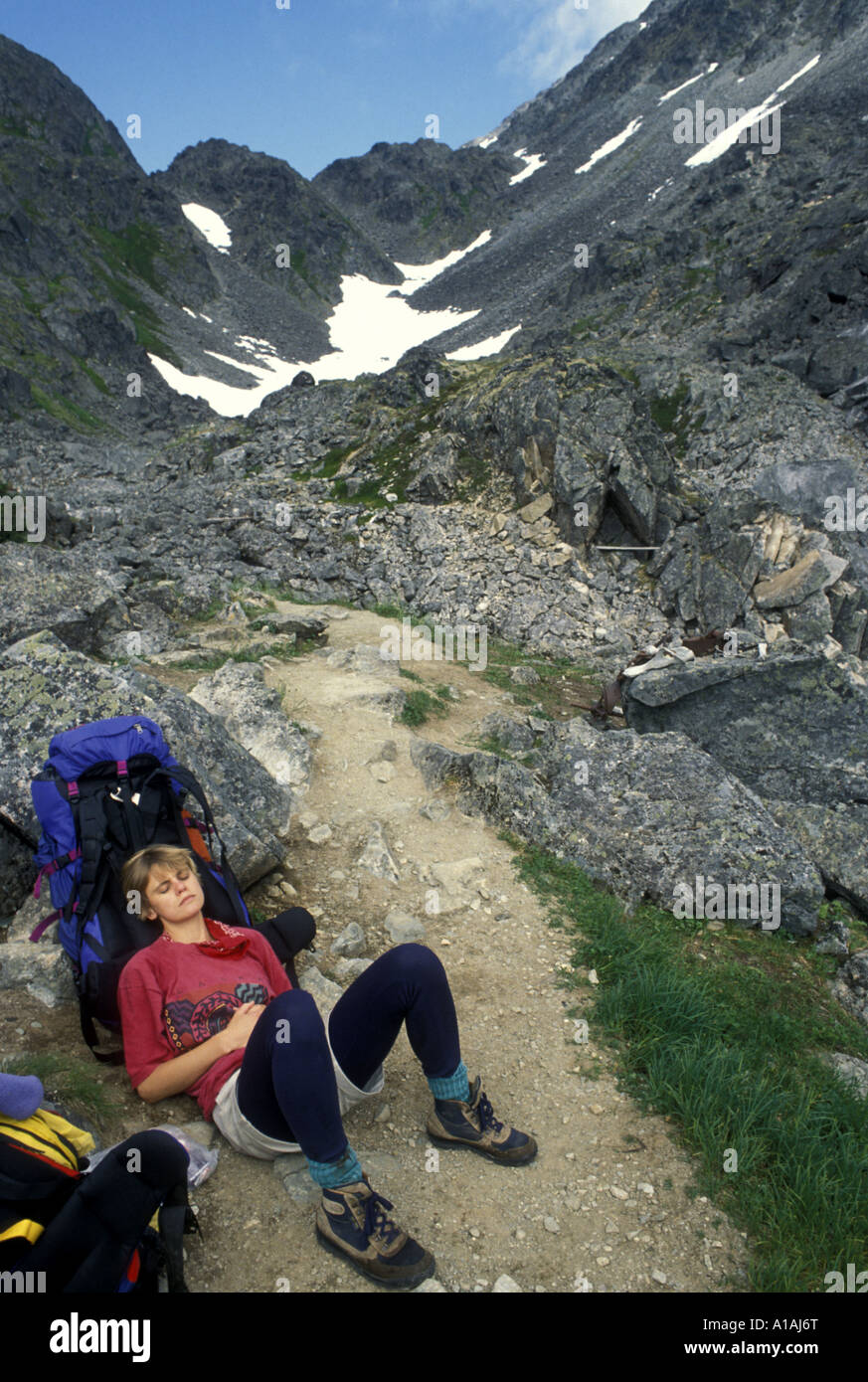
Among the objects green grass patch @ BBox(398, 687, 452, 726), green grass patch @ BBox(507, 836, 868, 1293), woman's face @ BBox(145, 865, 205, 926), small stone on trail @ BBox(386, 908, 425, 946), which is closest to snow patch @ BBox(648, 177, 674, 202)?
green grass patch @ BBox(398, 687, 452, 726)

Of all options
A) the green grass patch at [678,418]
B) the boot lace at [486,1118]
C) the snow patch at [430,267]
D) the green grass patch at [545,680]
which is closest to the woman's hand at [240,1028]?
the boot lace at [486,1118]

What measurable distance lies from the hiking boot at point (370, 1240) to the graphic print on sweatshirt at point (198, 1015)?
100cm

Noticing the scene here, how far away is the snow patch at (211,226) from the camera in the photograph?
136 meters

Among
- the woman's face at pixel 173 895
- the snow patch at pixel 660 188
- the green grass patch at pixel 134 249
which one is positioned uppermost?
the snow patch at pixel 660 188

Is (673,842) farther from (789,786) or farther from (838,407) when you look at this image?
(838,407)

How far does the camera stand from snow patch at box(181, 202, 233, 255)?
447 ft

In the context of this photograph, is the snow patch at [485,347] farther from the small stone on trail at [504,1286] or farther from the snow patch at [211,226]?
the small stone on trail at [504,1286]

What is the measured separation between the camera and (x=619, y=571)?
75.4 ft

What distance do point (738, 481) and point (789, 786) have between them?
2237cm

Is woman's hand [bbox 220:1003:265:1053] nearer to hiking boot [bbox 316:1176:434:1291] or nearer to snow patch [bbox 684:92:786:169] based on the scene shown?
hiking boot [bbox 316:1176:434:1291]

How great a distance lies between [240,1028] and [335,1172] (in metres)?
0.86

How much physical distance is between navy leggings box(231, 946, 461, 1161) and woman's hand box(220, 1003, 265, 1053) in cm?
24

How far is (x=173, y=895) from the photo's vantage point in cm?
386
